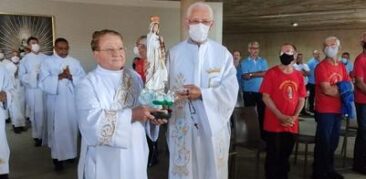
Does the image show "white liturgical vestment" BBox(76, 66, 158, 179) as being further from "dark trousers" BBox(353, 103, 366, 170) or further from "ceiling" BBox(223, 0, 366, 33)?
"ceiling" BBox(223, 0, 366, 33)

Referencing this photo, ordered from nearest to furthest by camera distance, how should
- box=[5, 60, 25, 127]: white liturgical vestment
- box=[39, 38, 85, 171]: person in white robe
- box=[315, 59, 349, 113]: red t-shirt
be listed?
box=[315, 59, 349, 113]: red t-shirt
box=[39, 38, 85, 171]: person in white robe
box=[5, 60, 25, 127]: white liturgical vestment

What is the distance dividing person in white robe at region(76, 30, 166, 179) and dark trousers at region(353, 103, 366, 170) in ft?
10.9

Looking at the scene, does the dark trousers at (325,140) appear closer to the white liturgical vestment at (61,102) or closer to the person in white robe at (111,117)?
the person in white robe at (111,117)

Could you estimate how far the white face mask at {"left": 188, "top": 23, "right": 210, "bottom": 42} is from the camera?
105 inches

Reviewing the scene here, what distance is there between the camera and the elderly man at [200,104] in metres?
2.69

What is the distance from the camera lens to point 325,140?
14.2 feet

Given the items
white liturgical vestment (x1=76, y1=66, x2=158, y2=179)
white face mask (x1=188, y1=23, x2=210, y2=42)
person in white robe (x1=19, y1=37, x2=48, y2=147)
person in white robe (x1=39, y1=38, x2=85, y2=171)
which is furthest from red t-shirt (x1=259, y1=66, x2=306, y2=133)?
person in white robe (x1=19, y1=37, x2=48, y2=147)

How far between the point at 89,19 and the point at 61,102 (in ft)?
14.4

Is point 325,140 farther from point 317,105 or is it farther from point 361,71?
point 361,71

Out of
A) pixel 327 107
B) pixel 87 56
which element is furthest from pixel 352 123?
pixel 87 56

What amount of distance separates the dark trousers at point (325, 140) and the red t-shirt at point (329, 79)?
7cm

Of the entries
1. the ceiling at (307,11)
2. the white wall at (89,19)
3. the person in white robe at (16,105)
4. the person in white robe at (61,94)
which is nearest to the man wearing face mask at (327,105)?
the person in white robe at (61,94)

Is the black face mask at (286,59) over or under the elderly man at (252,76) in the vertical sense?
over

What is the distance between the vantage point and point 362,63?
185 inches
